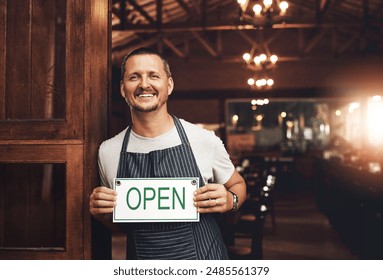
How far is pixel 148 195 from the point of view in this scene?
5.00ft

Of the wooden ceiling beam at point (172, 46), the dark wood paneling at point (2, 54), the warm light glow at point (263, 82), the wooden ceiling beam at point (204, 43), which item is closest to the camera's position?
the dark wood paneling at point (2, 54)

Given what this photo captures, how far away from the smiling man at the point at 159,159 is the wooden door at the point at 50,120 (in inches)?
4.7

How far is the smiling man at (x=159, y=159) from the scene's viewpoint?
1.59 meters

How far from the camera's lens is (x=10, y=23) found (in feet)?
5.83

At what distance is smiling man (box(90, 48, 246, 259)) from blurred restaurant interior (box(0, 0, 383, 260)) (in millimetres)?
141

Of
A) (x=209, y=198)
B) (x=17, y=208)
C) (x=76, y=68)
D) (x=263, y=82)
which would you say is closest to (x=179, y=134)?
(x=209, y=198)

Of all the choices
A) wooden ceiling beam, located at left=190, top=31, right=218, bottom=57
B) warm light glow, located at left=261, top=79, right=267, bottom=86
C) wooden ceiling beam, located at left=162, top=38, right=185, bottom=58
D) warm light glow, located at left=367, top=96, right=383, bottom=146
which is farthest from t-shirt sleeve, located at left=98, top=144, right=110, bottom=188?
warm light glow, located at left=367, top=96, right=383, bottom=146

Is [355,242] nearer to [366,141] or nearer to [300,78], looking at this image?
[300,78]

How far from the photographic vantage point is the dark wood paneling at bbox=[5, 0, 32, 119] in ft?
5.83

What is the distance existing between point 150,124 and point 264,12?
3484mm

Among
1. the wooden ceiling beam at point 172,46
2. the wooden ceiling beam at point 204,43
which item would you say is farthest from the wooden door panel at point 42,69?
the wooden ceiling beam at point 172,46

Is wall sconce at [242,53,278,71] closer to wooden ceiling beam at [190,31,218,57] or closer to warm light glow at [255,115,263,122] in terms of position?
wooden ceiling beam at [190,31,218,57]

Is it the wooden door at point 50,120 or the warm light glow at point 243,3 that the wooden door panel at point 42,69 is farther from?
the warm light glow at point 243,3

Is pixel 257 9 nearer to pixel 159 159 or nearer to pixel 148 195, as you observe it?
pixel 159 159
